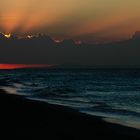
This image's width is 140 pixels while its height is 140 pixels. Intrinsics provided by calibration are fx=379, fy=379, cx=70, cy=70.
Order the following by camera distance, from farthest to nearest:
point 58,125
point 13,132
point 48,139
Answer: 1. point 58,125
2. point 13,132
3. point 48,139

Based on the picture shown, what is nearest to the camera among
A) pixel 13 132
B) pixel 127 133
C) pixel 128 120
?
pixel 13 132

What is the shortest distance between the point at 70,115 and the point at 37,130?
21.1 feet

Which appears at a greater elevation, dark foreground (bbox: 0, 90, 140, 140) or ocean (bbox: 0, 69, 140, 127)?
dark foreground (bbox: 0, 90, 140, 140)

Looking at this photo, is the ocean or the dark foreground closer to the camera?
the dark foreground

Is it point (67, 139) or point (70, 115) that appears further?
point (70, 115)

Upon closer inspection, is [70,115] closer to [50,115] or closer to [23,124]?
[50,115]

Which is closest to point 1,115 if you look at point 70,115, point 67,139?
point 70,115

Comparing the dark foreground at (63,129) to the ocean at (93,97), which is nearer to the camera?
the dark foreground at (63,129)

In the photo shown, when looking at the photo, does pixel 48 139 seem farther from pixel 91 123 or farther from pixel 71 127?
pixel 91 123

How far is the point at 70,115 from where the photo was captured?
64.8ft

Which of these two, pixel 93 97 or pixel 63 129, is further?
pixel 93 97

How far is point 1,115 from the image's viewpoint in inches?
678

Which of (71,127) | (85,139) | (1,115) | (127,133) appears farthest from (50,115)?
(85,139)

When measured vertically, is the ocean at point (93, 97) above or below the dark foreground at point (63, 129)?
below
